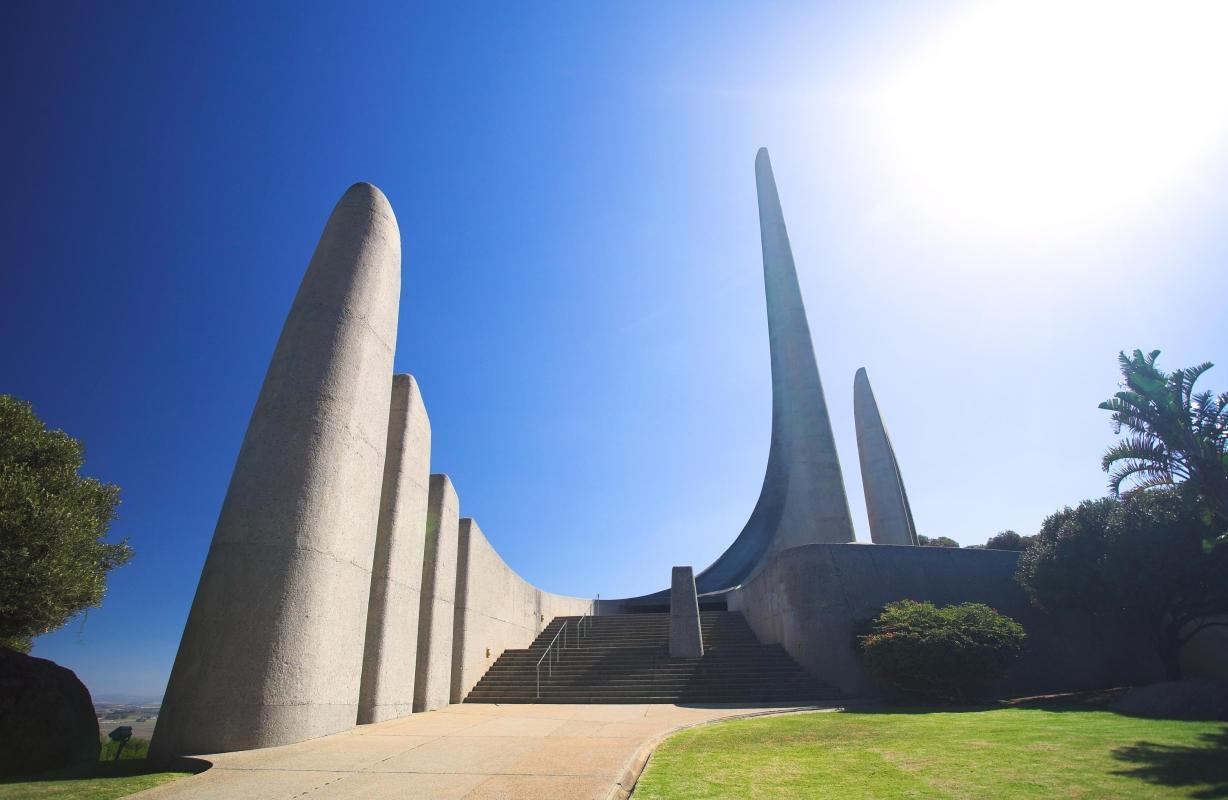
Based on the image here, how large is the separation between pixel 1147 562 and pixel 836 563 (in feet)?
19.5

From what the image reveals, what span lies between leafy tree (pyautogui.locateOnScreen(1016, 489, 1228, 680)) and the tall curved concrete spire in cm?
876

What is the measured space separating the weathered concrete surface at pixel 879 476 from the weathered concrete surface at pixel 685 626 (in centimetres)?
1356

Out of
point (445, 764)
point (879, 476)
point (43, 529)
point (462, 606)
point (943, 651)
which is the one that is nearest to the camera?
point (445, 764)

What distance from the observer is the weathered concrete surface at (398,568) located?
8.65 meters

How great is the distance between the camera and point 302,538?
Result: 6.82m

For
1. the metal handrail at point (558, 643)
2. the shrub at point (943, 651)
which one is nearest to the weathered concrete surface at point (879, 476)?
the shrub at point (943, 651)

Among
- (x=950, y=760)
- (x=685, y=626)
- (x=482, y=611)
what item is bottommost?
(x=950, y=760)

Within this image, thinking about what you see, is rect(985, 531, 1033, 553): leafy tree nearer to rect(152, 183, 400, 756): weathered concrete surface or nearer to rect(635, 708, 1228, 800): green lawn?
rect(635, 708, 1228, 800): green lawn

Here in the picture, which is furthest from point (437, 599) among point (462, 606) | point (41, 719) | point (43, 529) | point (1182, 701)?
point (1182, 701)

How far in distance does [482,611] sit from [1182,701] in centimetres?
1243

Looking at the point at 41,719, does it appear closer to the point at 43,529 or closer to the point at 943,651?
the point at 43,529

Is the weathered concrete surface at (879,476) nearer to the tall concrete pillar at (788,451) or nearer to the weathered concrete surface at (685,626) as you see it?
the tall concrete pillar at (788,451)

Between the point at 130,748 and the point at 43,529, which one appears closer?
the point at 130,748

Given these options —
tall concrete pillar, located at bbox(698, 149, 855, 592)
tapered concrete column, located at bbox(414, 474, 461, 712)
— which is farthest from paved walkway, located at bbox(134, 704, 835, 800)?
tall concrete pillar, located at bbox(698, 149, 855, 592)
